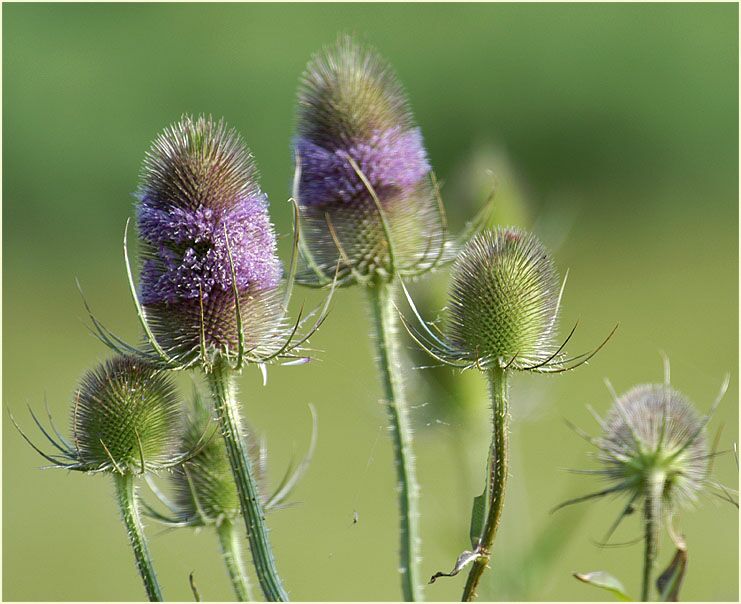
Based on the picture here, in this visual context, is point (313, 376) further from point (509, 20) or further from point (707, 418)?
Result: point (707, 418)

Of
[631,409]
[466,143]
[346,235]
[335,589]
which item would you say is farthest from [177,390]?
[466,143]

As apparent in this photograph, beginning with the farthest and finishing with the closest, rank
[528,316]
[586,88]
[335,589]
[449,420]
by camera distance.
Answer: [586,88] → [335,589] → [449,420] → [528,316]

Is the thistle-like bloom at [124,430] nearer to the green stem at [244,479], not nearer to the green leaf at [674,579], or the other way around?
the green stem at [244,479]

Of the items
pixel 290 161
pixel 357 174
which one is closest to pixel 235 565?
pixel 357 174

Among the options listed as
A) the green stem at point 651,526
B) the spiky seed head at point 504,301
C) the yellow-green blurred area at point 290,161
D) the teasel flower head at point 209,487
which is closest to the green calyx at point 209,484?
the teasel flower head at point 209,487

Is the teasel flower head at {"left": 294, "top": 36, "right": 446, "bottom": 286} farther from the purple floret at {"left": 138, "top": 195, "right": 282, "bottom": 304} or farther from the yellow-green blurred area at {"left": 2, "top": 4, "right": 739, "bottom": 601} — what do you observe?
the yellow-green blurred area at {"left": 2, "top": 4, "right": 739, "bottom": 601}

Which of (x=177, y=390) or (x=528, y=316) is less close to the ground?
(x=528, y=316)
